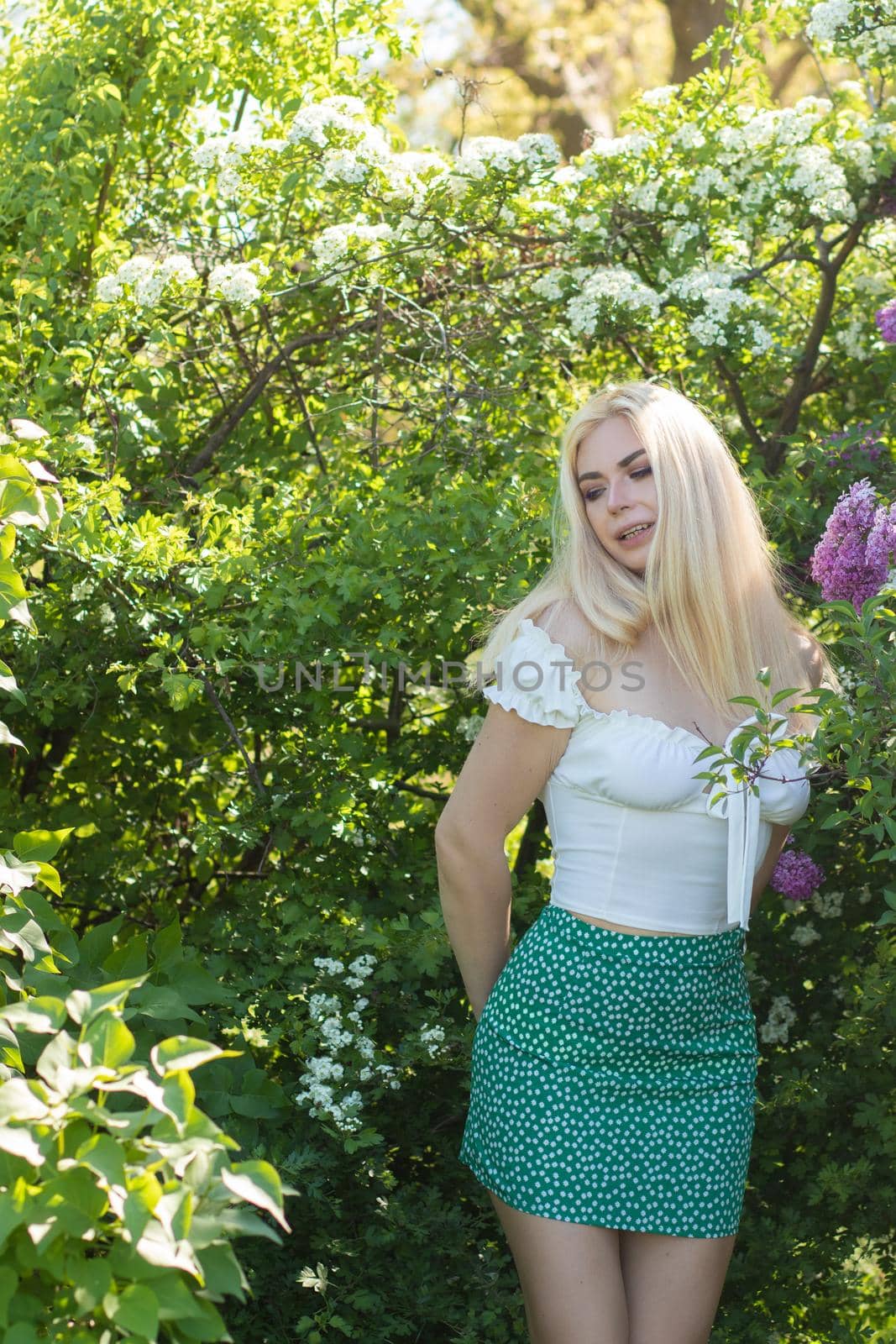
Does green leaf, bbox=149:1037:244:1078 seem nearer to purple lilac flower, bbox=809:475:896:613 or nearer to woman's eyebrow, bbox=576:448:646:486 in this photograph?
woman's eyebrow, bbox=576:448:646:486

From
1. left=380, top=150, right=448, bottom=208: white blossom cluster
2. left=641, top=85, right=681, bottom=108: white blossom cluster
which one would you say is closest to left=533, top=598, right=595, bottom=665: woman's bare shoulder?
left=380, top=150, right=448, bottom=208: white blossom cluster

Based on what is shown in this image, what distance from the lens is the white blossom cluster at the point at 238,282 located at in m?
3.27

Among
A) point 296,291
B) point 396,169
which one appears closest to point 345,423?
point 296,291

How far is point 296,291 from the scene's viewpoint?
12.0ft

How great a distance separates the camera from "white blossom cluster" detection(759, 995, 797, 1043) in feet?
10.1

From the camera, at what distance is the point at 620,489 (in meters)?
2.29

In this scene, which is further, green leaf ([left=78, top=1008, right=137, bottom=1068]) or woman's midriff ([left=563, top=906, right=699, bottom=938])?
woman's midriff ([left=563, top=906, right=699, bottom=938])

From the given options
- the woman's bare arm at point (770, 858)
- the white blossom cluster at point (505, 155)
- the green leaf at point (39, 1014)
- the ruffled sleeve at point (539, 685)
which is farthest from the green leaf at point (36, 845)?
the white blossom cluster at point (505, 155)

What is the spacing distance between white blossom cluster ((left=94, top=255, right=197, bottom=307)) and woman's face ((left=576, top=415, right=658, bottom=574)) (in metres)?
1.39

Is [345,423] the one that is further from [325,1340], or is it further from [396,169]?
[325,1340]

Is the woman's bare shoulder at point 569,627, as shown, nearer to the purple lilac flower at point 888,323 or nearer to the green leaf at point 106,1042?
the green leaf at point 106,1042

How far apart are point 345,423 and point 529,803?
1739mm

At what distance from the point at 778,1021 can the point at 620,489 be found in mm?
1437

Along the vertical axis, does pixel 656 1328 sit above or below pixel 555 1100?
below
